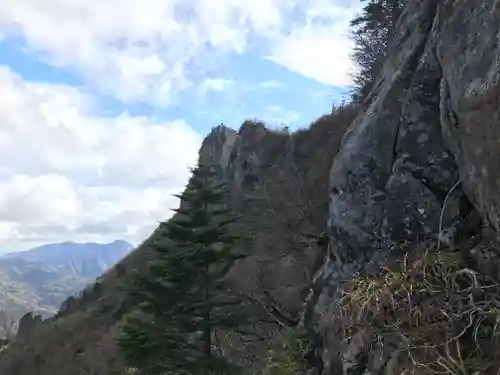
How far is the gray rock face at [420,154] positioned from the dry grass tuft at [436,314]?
46 cm

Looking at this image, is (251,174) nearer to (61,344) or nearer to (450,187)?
A: (61,344)

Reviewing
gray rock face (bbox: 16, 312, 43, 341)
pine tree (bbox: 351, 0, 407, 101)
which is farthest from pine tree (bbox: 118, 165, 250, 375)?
gray rock face (bbox: 16, 312, 43, 341)

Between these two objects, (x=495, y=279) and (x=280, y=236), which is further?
(x=280, y=236)

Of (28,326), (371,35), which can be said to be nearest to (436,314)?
(371,35)

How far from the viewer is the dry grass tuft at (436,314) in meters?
4.68

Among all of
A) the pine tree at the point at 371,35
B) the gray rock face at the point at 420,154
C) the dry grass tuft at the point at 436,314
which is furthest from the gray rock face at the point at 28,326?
the dry grass tuft at the point at 436,314

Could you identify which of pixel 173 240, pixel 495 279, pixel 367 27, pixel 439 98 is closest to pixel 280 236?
pixel 173 240

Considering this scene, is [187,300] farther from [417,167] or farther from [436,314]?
[436,314]

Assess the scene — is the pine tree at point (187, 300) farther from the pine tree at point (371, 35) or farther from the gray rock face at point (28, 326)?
the gray rock face at point (28, 326)

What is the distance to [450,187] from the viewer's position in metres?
6.09

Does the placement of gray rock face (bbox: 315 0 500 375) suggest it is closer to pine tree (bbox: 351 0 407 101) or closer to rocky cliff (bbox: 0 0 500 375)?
rocky cliff (bbox: 0 0 500 375)

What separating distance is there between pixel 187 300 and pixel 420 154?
8991 mm

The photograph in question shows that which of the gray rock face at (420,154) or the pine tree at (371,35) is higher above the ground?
the pine tree at (371,35)

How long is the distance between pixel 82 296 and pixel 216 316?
41.9m
